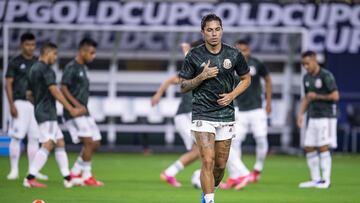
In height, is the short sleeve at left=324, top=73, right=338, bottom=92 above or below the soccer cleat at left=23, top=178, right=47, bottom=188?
above

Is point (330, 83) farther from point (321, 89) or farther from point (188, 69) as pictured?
point (188, 69)

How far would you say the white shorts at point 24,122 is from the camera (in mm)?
19156

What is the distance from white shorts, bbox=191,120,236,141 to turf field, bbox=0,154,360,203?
247cm

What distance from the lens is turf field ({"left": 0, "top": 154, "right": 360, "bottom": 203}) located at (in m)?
15.5

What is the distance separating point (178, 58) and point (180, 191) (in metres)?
12.0

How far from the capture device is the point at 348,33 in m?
26.2

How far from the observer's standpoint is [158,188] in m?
17.5

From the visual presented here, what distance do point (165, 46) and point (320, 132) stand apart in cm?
1028

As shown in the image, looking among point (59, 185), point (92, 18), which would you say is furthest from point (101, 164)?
point (59, 185)

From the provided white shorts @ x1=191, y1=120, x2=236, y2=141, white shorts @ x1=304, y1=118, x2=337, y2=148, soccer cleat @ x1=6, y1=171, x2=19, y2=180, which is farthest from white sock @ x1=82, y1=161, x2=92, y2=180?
white shorts @ x1=191, y1=120, x2=236, y2=141

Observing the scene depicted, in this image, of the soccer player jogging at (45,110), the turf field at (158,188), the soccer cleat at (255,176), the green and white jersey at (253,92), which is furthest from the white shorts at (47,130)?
the soccer cleat at (255,176)

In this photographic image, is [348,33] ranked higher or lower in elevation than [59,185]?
higher

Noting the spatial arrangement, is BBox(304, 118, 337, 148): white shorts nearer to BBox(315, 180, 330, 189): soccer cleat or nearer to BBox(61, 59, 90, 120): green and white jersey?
BBox(315, 180, 330, 189): soccer cleat

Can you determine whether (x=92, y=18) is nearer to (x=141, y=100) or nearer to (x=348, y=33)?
(x=141, y=100)
